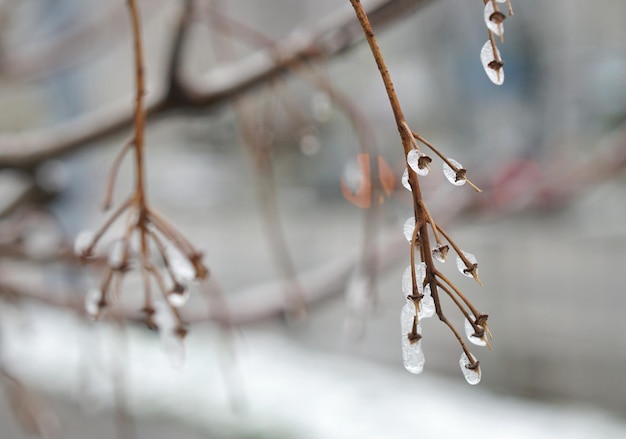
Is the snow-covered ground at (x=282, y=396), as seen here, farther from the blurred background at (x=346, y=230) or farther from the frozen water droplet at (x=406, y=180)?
the frozen water droplet at (x=406, y=180)

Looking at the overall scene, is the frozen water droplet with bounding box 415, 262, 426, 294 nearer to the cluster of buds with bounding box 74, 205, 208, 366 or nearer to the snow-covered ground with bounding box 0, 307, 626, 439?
the cluster of buds with bounding box 74, 205, 208, 366

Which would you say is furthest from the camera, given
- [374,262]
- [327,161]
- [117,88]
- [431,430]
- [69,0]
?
[117,88]

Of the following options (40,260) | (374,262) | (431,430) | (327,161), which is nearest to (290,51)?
(374,262)

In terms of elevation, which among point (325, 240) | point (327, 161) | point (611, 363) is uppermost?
point (327, 161)

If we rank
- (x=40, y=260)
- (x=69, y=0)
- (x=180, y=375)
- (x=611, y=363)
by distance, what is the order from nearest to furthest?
(x=40, y=260), (x=180, y=375), (x=611, y=363), (x=69, y=0)

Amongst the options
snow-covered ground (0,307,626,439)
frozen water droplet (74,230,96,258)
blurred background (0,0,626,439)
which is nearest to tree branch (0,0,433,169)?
blurred background (0,0,626,439)

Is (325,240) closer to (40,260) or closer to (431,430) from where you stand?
(431,430)

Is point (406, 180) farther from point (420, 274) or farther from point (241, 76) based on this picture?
point (241, 76)
